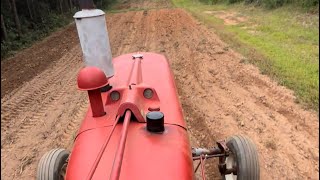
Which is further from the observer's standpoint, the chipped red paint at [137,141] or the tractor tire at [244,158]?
the tractor tire at [244,158]

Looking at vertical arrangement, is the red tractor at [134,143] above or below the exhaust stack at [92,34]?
below

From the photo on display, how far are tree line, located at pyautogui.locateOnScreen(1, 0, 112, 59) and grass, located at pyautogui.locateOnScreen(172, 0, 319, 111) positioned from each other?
7791mm

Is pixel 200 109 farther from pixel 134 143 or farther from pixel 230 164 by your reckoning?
pixel 134 143

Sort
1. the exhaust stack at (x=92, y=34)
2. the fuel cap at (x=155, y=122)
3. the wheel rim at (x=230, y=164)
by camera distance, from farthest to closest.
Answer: the wheel rim at (x=230, y=164), the exhaust stack at (x=92, y=34), the fuel cap at (x=155, y=122)

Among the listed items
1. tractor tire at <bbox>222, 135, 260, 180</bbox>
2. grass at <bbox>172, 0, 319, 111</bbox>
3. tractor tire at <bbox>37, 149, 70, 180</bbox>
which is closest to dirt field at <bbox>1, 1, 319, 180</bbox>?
grass at <bbox>172, 0, 319, 111</bbox>

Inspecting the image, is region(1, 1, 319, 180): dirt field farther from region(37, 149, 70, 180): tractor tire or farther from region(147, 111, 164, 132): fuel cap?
region(147, 111, 164, 132): fuel cap

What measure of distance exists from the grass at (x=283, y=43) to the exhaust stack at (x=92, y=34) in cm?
378

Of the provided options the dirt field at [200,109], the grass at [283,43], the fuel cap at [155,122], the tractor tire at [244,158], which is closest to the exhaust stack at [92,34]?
the fuel cap at [155,122]

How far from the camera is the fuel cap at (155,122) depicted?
3141 millimetres

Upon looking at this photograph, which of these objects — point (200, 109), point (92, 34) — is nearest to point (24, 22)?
point (200, 109)

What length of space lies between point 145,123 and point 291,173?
91.1 inches

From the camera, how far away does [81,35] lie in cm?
402

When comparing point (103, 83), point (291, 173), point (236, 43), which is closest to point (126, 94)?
point (103, 83)

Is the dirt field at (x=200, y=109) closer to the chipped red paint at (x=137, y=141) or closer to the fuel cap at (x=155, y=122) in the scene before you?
the chipped red paint at (x=137, y=141)
